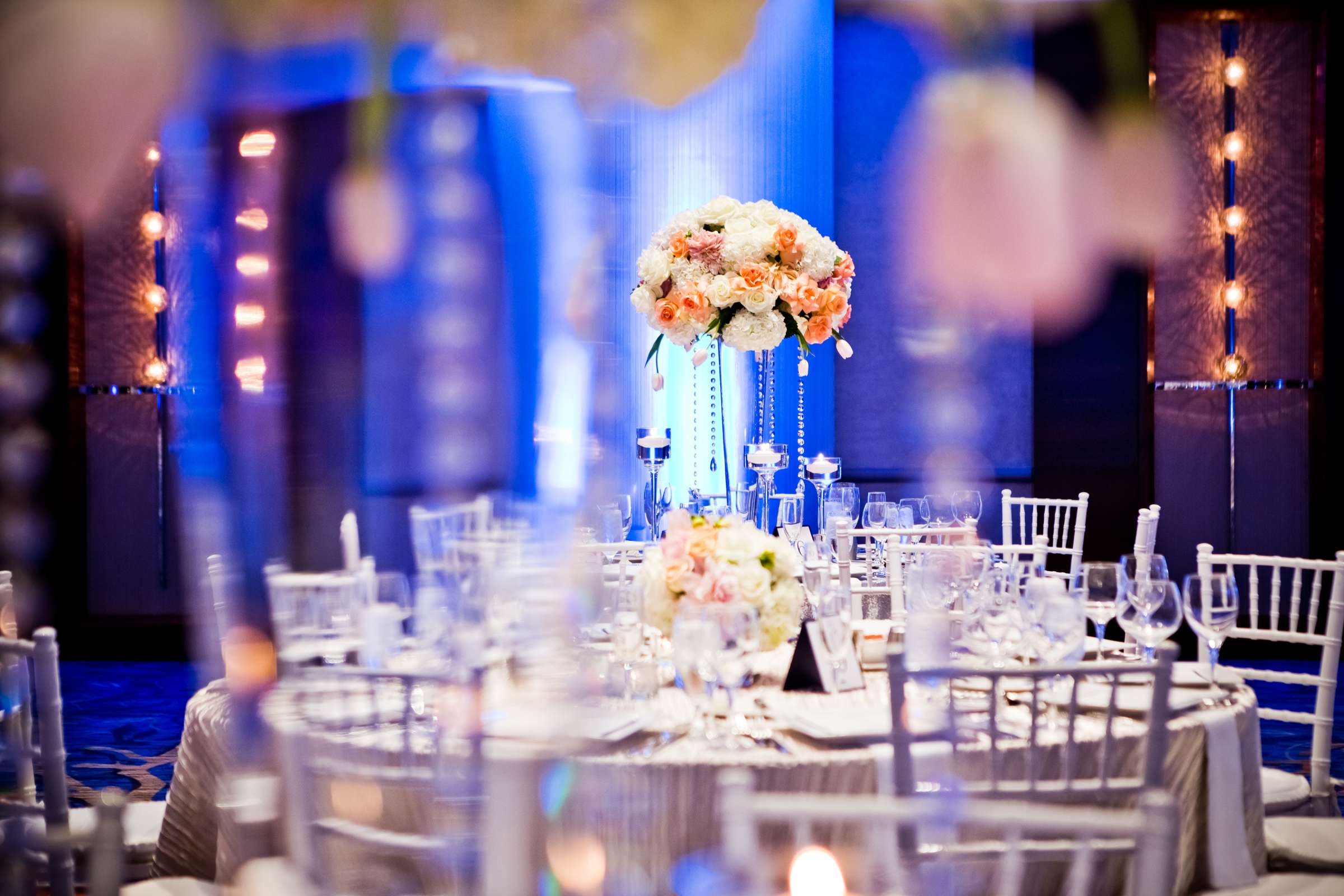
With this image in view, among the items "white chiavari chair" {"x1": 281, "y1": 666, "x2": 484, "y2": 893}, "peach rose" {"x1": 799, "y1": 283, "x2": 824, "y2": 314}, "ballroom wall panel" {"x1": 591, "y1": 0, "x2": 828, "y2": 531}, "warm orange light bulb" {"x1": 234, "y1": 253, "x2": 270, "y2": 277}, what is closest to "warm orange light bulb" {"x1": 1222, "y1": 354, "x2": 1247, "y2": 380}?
"ballroom wall panel" {"x1": 591, "y1": 0, "x2": 828, "y2": 531}

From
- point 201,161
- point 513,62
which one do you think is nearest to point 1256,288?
point 201,161

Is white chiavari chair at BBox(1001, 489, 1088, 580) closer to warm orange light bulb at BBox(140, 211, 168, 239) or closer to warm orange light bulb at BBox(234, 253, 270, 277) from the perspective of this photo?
warm orange light bulb at BBox(234, 253, 270, 277)

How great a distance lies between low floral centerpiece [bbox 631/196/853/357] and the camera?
2.51m

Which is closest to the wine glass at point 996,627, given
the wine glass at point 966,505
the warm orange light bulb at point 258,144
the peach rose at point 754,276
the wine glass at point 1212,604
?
the wine glass at point 1212,604

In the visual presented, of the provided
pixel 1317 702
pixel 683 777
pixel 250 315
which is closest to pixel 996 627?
pixel 683 777

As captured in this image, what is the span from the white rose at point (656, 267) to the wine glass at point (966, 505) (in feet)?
5.97

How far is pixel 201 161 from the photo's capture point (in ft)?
16.9

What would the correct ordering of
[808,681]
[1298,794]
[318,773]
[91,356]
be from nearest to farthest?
1. [318,773]
2. [808,681]
3. [1298,794]
4. [91,356]

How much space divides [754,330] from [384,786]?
1.35 metres

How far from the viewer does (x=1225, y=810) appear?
1670 mm

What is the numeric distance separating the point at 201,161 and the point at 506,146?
4.53 ft

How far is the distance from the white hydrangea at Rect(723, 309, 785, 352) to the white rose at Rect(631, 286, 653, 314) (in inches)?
8.1

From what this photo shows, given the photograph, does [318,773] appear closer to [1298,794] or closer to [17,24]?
[17,24]

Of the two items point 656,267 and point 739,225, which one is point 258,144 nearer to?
point 656,267
